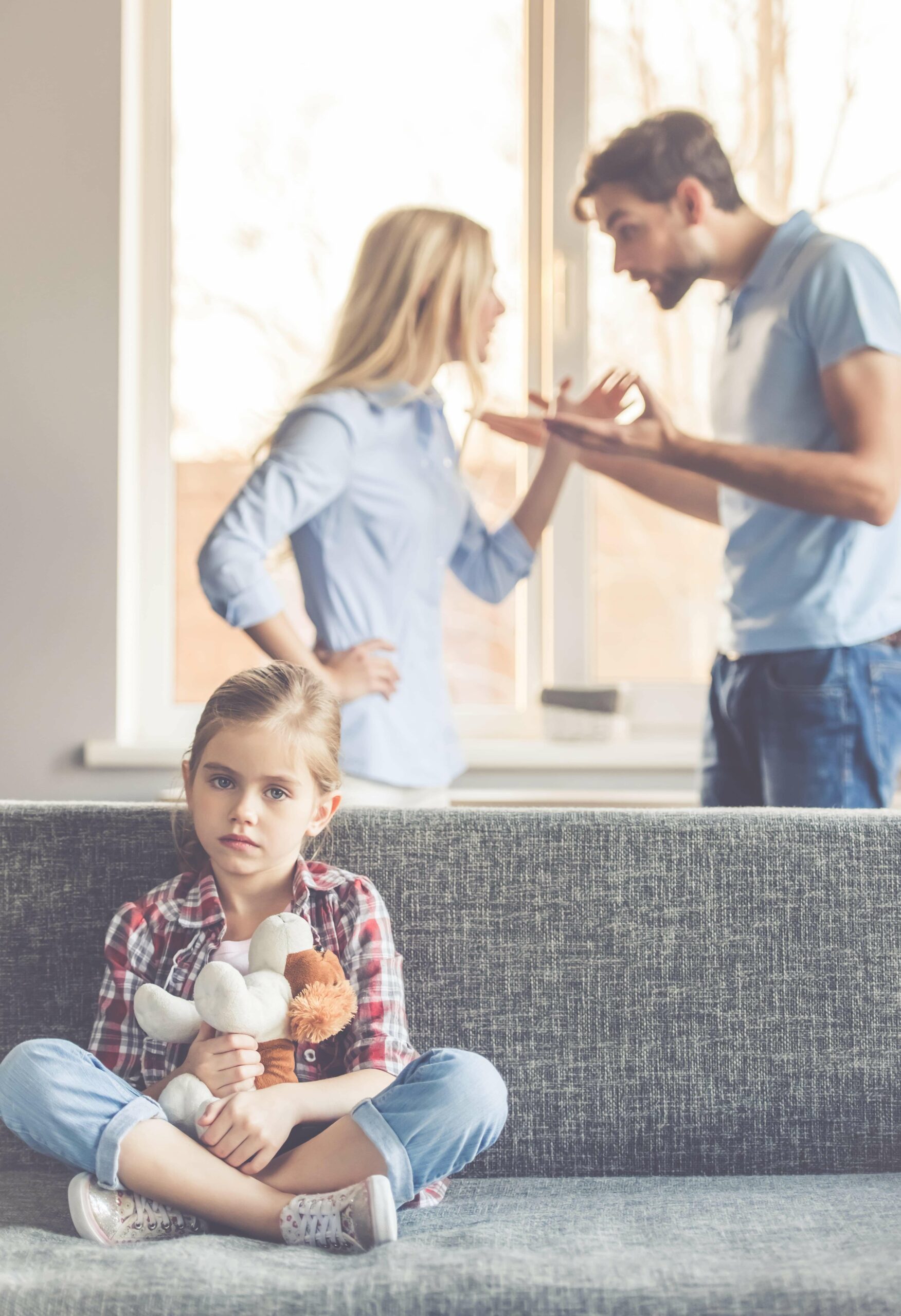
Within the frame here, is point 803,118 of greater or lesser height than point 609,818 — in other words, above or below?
above

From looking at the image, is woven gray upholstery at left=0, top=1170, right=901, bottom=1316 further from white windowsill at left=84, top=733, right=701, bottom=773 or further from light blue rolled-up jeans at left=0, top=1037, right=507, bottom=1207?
white windowsill at left=84, top=733, right=701, bottom=773

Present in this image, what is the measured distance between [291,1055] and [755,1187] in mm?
491

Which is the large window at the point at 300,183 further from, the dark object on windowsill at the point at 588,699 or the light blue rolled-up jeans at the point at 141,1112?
the light blue rolled-up jeans at the point at 141,1112

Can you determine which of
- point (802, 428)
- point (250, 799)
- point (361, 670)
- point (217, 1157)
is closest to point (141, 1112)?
point (217, 1157)

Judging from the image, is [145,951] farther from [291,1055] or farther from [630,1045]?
[630,1045]

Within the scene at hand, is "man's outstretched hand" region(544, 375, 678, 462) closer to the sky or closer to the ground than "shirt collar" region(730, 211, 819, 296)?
closer to the ground

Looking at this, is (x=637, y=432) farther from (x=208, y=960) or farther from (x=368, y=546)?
(x=208, y=960)

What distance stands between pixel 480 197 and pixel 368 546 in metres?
1.14

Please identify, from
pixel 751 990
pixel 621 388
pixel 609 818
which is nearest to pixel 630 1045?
pixel 751 990

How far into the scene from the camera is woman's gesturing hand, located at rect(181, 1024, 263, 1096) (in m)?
1.06

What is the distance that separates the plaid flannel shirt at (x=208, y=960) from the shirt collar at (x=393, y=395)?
85 centimetres

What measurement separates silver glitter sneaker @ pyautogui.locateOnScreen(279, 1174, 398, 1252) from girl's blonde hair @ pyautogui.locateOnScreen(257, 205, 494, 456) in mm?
1190

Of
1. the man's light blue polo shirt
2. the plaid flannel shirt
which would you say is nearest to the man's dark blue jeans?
the man's light blue polo shirt

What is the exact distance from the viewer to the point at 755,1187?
46.2 inches
